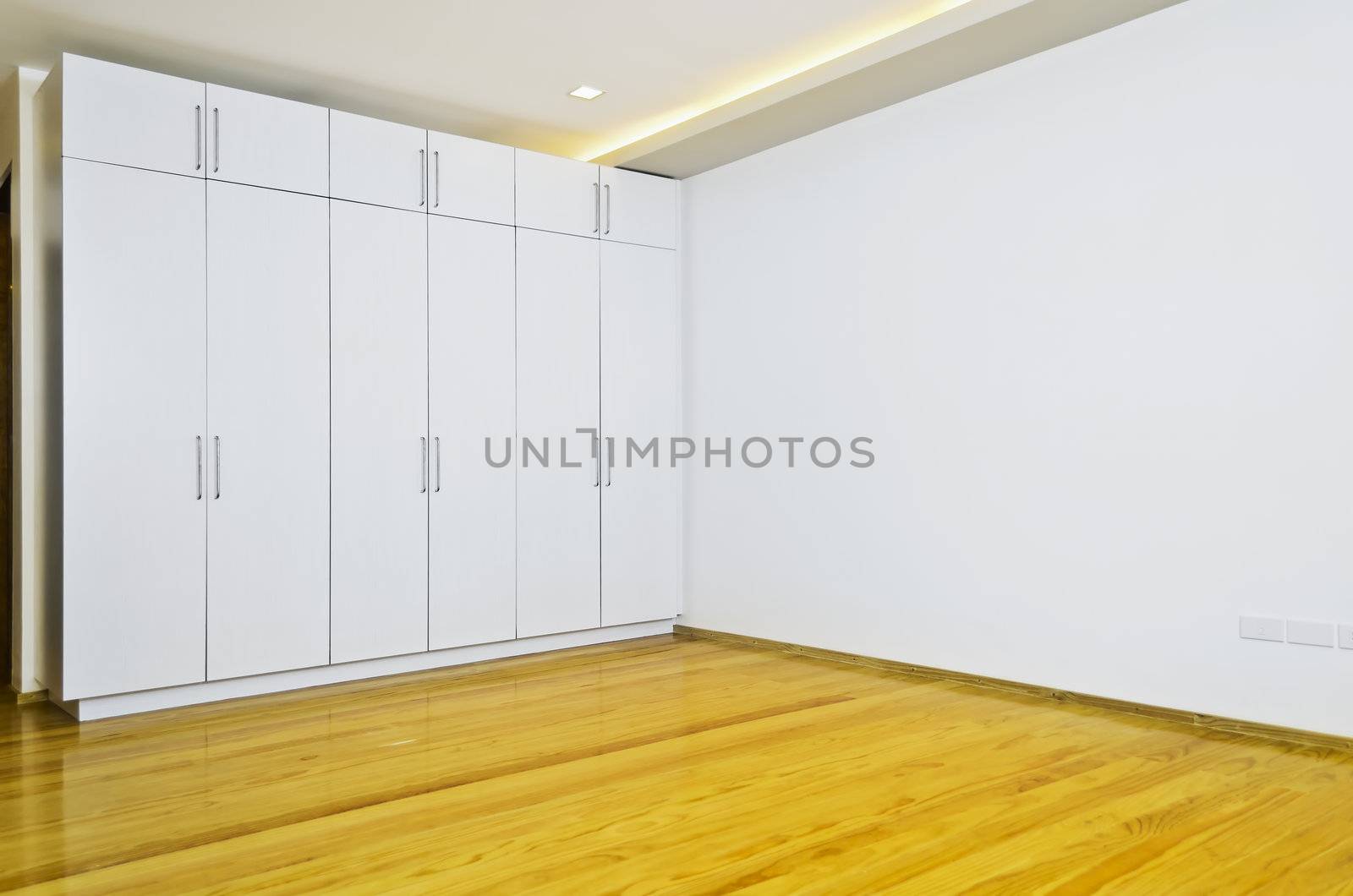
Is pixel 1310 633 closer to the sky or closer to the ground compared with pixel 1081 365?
closer to the ground

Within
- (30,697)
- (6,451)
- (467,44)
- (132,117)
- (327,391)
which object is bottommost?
(30,697)

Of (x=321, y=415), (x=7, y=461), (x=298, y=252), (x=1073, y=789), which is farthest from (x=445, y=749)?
(x=7, y=461)

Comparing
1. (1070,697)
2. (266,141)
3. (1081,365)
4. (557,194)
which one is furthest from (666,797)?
(557,194)

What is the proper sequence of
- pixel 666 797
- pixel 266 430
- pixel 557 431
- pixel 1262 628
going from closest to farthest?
pixel 666 797, pixel 1262 628, pixel 266 430, pixel 557 431

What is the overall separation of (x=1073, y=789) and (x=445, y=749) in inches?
77.6

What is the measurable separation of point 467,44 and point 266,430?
181cm

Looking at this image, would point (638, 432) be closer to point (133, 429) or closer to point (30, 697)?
point (133, 429)

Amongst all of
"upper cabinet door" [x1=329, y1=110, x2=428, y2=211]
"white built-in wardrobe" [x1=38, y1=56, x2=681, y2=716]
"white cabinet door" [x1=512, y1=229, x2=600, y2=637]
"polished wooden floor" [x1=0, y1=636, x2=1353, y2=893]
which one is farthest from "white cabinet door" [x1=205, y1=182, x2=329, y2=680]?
"white cabinet door" [x1=512, y1=229, x2=600, y2=637]

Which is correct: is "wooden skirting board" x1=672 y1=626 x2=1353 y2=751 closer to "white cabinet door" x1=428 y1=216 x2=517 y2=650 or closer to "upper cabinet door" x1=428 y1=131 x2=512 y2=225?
"white cabinet door" x1=428 y1=216 x2=517 y2=650

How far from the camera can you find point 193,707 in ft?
13.0

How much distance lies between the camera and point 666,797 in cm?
277

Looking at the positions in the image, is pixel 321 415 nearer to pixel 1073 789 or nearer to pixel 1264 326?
pixel 1073 789

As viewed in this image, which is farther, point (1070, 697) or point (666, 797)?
point (1070, 697)

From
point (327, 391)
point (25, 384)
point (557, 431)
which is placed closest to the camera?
point (25, 384)
